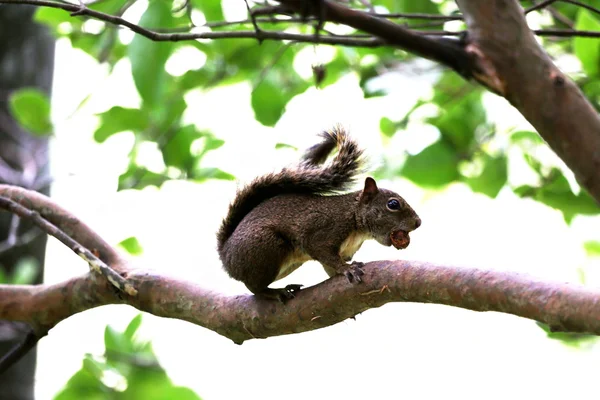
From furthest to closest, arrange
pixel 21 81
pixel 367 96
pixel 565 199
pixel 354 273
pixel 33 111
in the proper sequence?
pixel 21 81 → pixel 33 111 → pixel 367 96 → pixel 565 199 → pixel 354 273

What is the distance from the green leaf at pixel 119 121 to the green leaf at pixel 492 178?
1.05m

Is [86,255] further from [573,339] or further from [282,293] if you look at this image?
[573,339]

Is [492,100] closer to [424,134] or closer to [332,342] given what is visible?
[424,134]

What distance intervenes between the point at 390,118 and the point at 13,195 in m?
1.25

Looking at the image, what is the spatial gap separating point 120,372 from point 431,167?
44.7 inches

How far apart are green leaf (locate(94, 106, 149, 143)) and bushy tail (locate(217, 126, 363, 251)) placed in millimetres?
484

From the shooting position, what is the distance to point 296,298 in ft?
5.11

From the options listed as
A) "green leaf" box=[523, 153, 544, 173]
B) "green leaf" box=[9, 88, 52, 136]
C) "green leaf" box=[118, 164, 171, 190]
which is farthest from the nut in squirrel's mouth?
"green leaf" box=[9, 88, 52, 136]

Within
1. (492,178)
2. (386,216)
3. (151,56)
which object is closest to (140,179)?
(151,56)

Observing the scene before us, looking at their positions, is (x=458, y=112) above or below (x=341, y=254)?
above

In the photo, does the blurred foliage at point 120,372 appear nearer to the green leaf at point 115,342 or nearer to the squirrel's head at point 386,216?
the green leaf at point 115,342

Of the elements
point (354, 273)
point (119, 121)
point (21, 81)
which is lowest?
point (354, 273)

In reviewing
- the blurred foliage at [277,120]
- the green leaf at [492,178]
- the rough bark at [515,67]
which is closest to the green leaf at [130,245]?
the blurred foliage at [277,120]

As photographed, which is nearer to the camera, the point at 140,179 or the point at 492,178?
the point at 492,178
